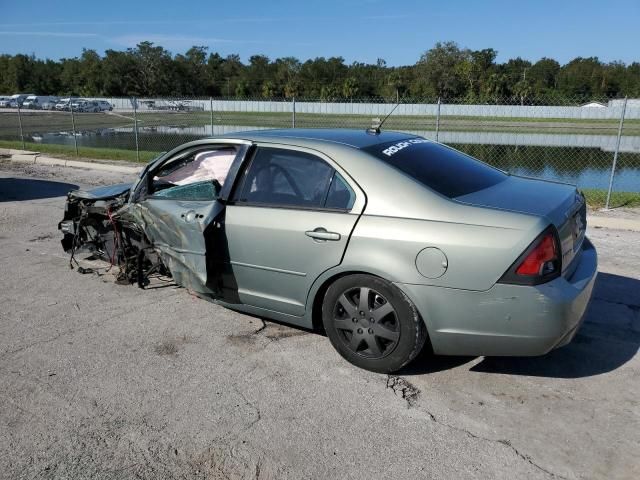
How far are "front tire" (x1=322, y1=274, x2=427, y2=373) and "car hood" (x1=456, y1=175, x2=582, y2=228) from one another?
2.57ft

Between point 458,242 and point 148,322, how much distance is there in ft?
9.02

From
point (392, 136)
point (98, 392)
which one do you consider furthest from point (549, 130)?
point (98, 392)

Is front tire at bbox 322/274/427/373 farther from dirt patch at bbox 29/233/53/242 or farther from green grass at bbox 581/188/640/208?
green grass at bbox 581/188/640/208

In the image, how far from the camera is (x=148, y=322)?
185 inches

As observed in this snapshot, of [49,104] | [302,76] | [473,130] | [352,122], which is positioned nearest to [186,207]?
[352,122]

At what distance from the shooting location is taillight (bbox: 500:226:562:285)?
3156mm

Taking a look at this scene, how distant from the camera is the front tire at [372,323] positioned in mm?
3498

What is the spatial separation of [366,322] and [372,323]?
44mm

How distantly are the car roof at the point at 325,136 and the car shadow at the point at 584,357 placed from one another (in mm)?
1628

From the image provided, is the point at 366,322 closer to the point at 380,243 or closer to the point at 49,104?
the point at 380,243

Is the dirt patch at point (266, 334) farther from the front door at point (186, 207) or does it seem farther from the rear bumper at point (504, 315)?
the rear bumper at point (504, 315)

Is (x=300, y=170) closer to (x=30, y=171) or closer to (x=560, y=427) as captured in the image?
(x=560, y=427)

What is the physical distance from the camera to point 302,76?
254ft

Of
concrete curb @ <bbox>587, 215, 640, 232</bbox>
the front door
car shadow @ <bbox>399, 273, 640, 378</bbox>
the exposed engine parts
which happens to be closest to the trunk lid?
car shadow @ <bbox>399, 273, 640, 378</bbox>
